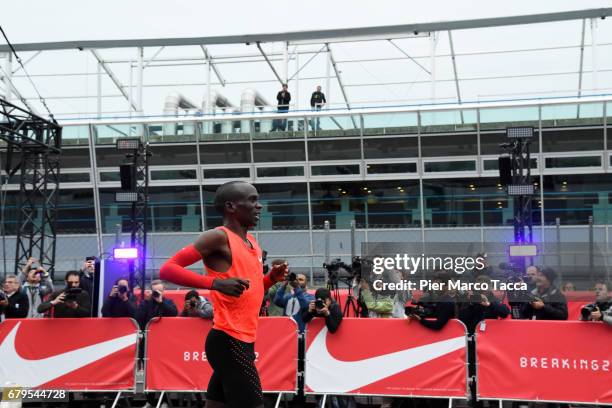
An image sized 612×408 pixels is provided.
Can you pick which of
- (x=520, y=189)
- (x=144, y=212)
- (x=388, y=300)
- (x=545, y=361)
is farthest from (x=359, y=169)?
(x=545, y=361)

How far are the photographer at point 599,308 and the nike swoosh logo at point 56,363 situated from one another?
4935mm

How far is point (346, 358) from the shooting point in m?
8.15

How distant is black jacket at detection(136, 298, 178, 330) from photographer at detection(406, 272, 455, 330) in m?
3.01

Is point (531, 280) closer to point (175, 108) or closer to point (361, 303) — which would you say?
point (361, 303)

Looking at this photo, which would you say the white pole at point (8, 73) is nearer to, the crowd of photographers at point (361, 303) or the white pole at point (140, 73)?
the white pole at point (140, 73)

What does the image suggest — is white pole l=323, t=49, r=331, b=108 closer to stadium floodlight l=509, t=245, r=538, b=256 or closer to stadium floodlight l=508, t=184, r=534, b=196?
stadium floodlight l=508, t=184, r=534, b=196

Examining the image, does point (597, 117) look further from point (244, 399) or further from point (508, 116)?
point (244, 399)

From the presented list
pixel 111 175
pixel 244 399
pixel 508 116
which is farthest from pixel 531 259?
pixel 111 175

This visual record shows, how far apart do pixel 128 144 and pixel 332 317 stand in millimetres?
8259

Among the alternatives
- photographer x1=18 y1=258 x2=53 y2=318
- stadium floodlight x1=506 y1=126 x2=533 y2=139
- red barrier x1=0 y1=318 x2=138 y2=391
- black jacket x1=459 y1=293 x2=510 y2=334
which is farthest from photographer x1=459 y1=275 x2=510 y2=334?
stadium floodlight x1=506 y1=126 x2=533 y2=139

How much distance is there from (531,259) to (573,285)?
1.29m

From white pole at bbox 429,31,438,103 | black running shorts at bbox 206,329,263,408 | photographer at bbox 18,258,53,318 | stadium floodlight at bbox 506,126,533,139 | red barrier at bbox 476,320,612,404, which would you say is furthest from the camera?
white pole at bbox 429,31,438,103

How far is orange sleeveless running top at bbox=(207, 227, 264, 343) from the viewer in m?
4.00

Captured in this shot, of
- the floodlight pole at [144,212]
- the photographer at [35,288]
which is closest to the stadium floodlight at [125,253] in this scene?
the floodlight pole at [144,212]
